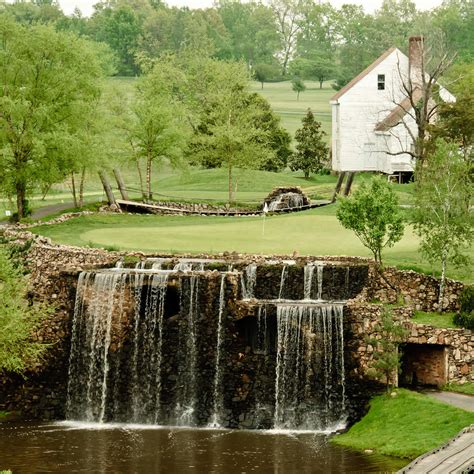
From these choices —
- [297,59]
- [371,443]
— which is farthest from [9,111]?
[297,59]

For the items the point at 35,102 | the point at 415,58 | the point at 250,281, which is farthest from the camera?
the point at 415,58

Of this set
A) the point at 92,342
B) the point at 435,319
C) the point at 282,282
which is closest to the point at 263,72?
the point at 282,282

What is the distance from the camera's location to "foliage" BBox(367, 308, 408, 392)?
48156mm

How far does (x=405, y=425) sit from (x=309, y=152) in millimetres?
60534

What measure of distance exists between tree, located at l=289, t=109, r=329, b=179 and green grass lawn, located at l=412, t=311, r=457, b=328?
166ft

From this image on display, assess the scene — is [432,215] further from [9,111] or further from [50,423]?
[9,111]

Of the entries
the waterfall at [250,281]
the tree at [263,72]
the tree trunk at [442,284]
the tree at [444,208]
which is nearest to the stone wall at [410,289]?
the tree trunk at [442,284]

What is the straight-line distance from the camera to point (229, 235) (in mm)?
64938

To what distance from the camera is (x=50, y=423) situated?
5166cm

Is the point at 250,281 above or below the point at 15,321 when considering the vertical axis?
above

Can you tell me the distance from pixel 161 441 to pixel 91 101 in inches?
1271

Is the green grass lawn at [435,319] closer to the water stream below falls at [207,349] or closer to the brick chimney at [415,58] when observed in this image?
the water stream below falls at [207,349]

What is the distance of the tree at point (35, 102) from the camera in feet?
225

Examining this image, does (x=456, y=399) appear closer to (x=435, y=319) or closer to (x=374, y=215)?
(x=435, y=319)
